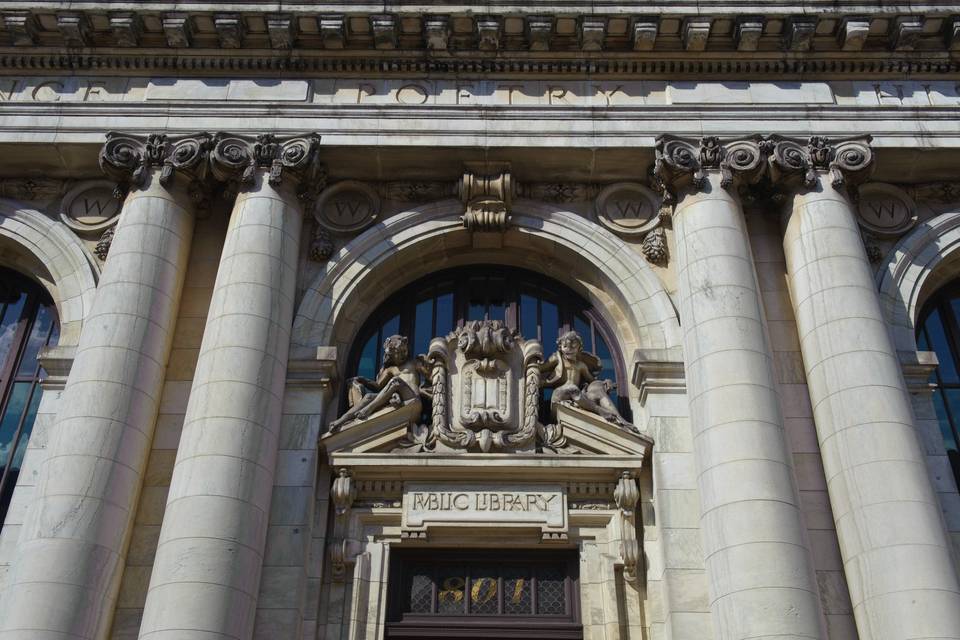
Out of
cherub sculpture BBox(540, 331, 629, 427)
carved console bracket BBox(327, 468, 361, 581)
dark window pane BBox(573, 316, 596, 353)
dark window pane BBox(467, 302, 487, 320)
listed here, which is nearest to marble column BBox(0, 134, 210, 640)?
carved console bracket BBox(327, 468, 361, 581)

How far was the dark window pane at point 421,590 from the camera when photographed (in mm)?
14438

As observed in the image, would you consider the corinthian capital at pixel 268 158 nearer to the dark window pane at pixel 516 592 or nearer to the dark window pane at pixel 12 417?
the dark window pane at pixel 12 417

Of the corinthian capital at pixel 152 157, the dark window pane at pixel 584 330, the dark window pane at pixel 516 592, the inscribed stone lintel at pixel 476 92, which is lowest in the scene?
the dark window pane at pixel 516 592

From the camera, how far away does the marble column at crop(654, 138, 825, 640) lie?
40.4 feet

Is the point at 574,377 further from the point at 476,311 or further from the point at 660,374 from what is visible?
the point at 476,311

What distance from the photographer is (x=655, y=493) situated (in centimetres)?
1453

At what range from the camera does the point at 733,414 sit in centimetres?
1380

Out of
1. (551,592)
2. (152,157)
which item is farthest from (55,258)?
(551,592)

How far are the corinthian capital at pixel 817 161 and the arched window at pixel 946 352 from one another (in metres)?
2.90

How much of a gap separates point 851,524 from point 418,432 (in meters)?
6.47

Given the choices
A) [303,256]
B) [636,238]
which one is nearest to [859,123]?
[636,238]

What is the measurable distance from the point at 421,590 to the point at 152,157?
843cm

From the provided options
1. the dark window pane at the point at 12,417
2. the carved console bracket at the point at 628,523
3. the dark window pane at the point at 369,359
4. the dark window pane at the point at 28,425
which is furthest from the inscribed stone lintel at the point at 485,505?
the dark window pane at the point at 12,417

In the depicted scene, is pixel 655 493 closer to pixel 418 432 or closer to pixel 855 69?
pixel 418 432
